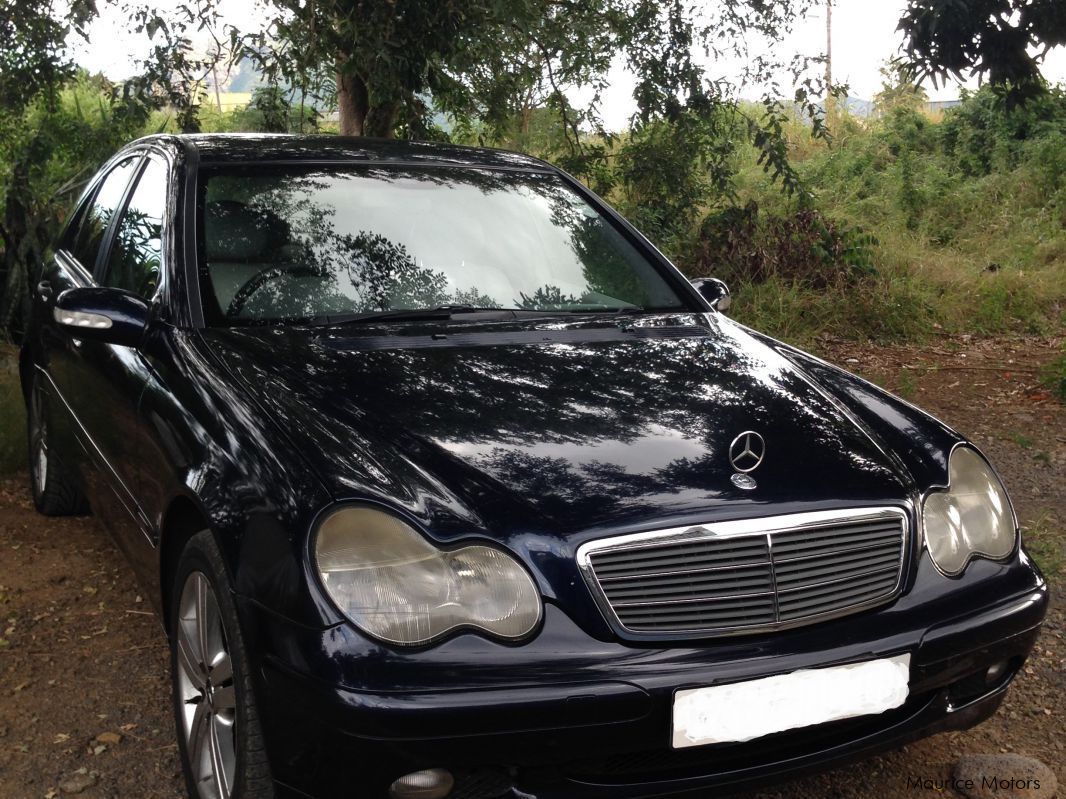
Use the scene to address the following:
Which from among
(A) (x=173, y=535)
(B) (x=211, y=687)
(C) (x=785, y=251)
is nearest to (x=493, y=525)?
(B) (x=211, y=687)

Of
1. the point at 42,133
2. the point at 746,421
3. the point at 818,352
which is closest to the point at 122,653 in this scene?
the point at 746,421

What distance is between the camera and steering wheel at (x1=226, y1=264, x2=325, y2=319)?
2738mm

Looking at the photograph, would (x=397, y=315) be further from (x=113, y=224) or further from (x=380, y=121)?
(x=380, y=121)

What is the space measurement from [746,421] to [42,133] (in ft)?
20.7

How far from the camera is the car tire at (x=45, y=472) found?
396 centimetres

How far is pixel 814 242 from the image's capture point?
345 inches

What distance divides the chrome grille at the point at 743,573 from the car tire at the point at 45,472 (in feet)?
8.76

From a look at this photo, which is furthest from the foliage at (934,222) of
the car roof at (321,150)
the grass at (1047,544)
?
the car roof at (321,150)

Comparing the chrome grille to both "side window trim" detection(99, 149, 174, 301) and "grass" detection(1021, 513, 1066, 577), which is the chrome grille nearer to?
"grass" detection(1021, 513, 1066, 577)

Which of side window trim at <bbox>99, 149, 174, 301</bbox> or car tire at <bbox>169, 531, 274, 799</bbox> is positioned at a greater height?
side window trim at <bbox>99, 149, 174, 301</bbox>

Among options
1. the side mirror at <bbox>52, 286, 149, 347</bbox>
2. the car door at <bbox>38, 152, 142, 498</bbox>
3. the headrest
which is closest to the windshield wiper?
the headrest

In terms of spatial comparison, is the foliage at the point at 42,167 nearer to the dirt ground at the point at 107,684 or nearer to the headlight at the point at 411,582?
the dirt ground at the point at 107,684

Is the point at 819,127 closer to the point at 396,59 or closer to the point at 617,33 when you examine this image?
the point at 617,33

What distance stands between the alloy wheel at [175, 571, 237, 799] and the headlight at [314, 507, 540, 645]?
37 cm
